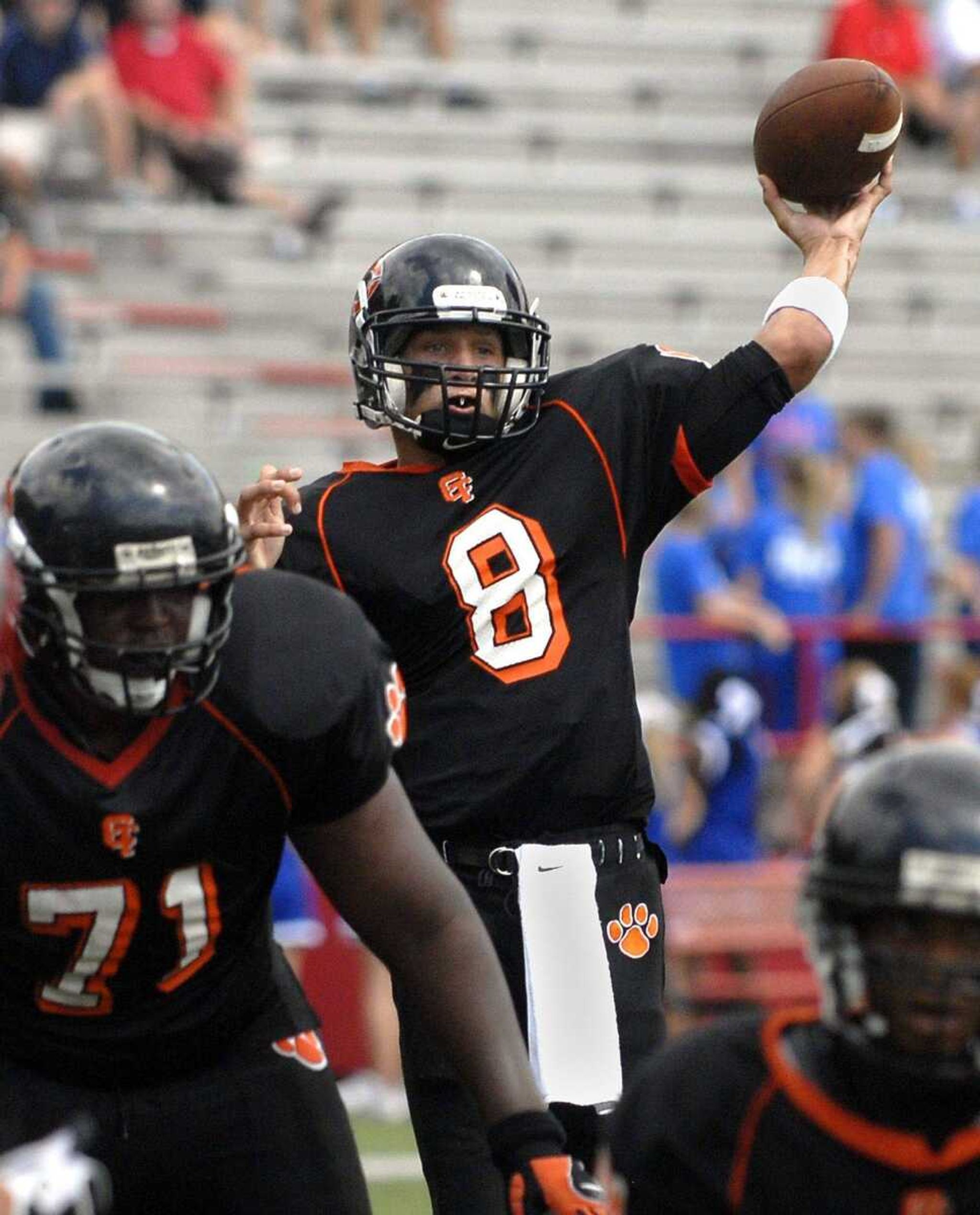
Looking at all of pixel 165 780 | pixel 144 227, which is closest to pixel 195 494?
pixel 165 780

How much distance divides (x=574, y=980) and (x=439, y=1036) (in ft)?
2.28

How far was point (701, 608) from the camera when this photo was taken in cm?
884

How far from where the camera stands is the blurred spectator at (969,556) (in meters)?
9.67

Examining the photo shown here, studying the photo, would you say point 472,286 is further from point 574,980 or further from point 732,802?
point 732,802

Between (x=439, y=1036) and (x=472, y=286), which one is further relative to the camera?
(x=472, y=286)

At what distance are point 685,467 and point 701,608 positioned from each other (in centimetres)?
488

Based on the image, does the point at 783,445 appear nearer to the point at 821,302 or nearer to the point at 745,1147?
the point at 821,302

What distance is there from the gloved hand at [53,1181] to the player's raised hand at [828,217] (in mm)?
2062

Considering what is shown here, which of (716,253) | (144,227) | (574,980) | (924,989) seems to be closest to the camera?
(924,989)

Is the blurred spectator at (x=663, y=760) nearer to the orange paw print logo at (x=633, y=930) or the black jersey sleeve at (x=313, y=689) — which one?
the orange paw print logo at (x=633, y=930)

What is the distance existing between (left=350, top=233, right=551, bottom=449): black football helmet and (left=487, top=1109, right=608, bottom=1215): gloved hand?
134cm

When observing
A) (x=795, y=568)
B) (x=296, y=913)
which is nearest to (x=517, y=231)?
(x=795, y=568)

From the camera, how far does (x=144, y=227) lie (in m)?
11.5

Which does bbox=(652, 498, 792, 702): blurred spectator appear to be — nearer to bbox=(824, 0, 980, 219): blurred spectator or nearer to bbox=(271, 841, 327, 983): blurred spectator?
bbox=(271, 841, 327, 983): blurred spectator
